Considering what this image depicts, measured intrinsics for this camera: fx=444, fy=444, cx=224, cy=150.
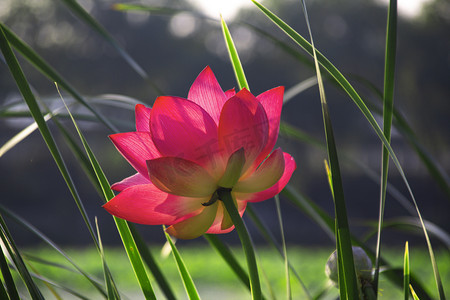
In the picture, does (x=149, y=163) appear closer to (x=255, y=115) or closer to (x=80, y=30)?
(x=255, y=115)

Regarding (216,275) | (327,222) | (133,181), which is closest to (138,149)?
(133,181)

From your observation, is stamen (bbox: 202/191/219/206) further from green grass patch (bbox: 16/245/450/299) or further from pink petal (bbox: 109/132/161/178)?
green grass patch (bbox: 16/245/450/299)

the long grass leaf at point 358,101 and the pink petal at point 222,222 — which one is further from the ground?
the long grass leaf at point 358,101

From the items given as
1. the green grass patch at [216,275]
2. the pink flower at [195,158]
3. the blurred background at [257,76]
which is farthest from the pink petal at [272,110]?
the blurred background at [257,76]

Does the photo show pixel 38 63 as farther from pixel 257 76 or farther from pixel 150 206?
pixel 257 76

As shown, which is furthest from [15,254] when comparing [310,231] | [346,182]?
[346,182]

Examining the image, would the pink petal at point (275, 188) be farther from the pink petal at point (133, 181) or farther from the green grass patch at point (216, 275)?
the green grass patch at point (216, 275)

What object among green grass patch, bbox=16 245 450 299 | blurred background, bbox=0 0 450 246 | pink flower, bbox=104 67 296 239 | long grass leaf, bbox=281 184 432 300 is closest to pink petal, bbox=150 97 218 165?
pink flower, bbox=104 67 296 239
